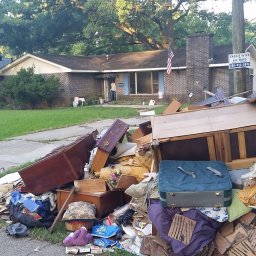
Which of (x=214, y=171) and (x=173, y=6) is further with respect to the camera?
(x=173, y=6)

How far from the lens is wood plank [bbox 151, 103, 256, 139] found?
14.4 ft

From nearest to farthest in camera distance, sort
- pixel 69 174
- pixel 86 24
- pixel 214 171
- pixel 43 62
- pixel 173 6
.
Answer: pixel 214 171, pixel 69 174, pixel 43 62, pixel 173 6, pixel 86 24

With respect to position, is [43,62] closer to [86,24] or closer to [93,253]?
[86,24]

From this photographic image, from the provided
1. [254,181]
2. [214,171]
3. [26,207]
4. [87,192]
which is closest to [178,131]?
[214,171]

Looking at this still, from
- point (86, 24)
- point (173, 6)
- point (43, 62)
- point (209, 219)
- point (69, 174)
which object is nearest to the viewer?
point (209, 219)

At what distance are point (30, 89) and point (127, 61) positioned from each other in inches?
291

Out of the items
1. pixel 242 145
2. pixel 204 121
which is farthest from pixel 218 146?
pixel 204 121

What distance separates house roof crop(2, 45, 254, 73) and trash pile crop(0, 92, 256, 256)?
18.5 m

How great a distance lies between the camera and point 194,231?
3508mm

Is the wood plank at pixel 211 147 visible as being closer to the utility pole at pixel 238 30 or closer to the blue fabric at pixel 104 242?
the blue fabric at pixel 104 242

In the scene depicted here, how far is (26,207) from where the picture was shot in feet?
16.0

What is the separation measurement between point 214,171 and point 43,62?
24.5 meters

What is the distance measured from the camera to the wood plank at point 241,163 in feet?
14.2

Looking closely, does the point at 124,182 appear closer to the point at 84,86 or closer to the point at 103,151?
the point at 103,151
